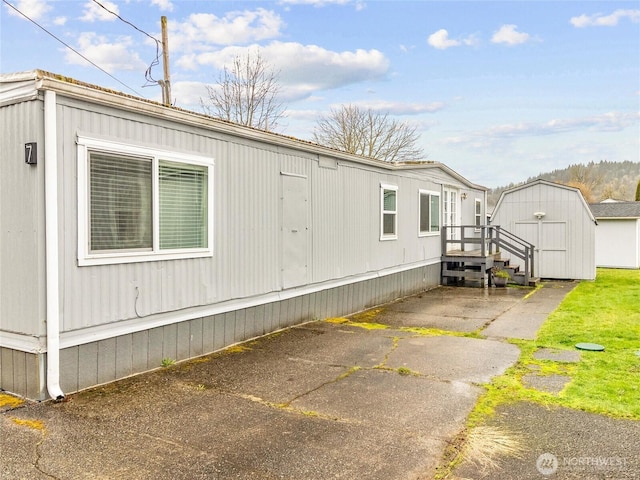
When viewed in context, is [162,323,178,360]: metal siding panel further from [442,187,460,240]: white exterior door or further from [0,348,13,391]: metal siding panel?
[442,187,460,240]: white exterior door

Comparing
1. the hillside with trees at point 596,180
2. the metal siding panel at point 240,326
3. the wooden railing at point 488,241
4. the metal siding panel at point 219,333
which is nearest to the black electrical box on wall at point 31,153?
the metal siding panel at point 219,333

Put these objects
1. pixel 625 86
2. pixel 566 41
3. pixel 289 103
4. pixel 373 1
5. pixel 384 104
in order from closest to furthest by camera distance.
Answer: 1. pixel 373 1
2. pixel 566 41
3. pixel 625 86
4. pixel 289 103
5. pixel 384 104

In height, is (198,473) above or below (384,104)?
below

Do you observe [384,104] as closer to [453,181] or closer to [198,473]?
[453,181]

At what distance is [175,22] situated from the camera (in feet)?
45.1

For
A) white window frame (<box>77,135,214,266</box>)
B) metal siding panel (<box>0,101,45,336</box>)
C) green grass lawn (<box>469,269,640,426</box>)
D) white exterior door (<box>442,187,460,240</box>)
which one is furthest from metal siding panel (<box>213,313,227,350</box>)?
white exterior door (<box>442,187,460,240</box>)

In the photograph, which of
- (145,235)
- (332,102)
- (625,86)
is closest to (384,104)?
(332,102)

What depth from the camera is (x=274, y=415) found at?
4.00 m

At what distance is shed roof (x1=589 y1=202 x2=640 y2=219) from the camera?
762 inches

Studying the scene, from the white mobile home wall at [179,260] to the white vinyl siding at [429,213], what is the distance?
2.77 meters

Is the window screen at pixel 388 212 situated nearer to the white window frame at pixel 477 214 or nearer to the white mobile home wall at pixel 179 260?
the white mobile home wall at pixel 179 260

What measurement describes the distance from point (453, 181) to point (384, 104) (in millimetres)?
12587

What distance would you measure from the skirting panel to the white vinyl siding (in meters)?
4.11

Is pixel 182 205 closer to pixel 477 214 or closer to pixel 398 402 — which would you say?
pixel 398 402
